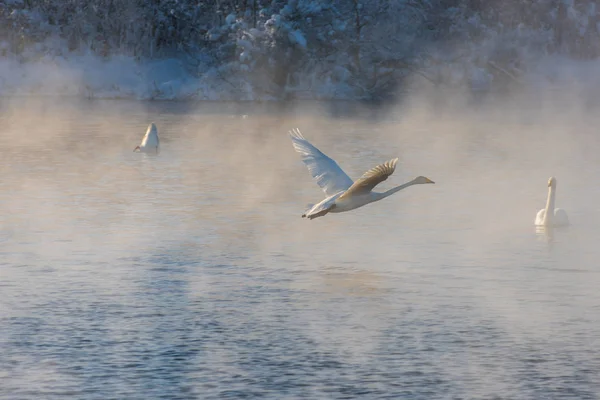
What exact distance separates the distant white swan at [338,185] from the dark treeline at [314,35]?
38588 millimetres

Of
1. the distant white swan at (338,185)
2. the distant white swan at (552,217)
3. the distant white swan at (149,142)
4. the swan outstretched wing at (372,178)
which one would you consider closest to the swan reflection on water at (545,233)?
the distant white swan at (552,217)

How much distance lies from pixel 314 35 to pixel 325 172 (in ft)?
132

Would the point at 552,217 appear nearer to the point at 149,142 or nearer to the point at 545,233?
the point at 545,233

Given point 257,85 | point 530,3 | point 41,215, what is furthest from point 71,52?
point 41,215

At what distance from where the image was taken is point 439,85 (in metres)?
63.9

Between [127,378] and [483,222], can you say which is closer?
[127,378]

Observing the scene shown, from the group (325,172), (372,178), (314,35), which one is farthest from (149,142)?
(314,35)

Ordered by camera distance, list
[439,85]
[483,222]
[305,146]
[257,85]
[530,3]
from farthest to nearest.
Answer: [530,3] < [439,85] < [257,85] < [483,222] < [305,146]

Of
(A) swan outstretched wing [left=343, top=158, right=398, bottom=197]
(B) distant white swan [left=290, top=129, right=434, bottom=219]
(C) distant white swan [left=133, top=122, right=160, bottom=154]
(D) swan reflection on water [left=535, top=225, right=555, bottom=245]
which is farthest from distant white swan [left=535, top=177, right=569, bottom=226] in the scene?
(C) distant white swan [left=133, top=122, right=160, bottom=154]

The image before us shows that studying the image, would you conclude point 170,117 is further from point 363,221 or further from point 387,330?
point 387,330

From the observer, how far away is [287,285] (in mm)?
16250

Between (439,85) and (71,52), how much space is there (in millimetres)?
17477

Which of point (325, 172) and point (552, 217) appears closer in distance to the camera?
point (325, 172)

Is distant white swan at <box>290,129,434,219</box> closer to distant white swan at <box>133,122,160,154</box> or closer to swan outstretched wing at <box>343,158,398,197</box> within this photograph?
swan outstretched wing at <box>343,158,398,197</box>
